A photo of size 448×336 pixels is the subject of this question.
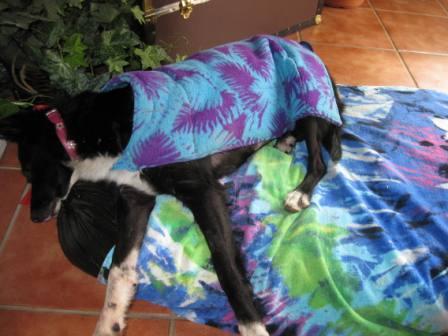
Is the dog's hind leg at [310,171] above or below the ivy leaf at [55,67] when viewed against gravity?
below

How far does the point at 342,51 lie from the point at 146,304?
2.06 meters

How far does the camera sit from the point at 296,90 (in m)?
1.46

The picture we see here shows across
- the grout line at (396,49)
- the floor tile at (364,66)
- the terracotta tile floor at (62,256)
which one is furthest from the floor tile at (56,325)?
the grout line at (396,49)

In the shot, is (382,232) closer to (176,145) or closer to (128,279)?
(176,145)

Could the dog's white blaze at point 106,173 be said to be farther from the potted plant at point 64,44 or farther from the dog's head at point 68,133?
the potted plant at point 64,44

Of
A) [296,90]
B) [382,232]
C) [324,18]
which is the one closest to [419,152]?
[382,232]

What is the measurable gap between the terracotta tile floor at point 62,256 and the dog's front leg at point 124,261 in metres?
0.11

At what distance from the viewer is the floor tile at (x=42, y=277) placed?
4.54ft

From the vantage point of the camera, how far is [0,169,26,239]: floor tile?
1.64 m

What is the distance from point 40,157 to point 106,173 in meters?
0.22

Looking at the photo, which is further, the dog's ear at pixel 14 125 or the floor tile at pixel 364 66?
the floor tile at pixel 364 66

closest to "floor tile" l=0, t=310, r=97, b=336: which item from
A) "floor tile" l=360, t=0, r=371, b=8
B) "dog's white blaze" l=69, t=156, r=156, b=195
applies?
"dog's white blaze" l=69, t=156, r=156, b=195

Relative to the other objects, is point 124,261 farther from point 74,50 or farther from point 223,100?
point 74,50

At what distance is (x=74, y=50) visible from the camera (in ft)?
5.63
